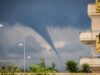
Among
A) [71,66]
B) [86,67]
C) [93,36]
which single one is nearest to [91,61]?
[86,67]

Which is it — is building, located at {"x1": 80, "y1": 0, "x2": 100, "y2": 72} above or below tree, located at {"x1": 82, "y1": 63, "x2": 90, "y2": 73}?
above

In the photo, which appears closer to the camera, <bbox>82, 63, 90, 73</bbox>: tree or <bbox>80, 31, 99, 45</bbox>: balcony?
<bbox>82, 63, 90, 73</bbox>: tree

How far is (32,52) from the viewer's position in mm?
40375

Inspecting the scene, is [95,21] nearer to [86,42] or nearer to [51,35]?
[86,42]

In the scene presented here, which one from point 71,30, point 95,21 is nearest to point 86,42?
point 95,21

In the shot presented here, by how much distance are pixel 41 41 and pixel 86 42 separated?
6693 mm

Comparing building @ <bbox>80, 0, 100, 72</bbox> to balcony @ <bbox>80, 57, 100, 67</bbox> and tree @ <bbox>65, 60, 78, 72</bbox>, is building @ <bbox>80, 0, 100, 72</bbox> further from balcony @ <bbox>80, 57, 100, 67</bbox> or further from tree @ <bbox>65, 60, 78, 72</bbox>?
tree @ <bbox>65, 60, 78, 72</bbox>

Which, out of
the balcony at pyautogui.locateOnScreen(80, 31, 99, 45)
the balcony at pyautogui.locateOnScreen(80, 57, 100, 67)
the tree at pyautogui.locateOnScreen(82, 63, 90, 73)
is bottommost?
the tree at pyautogui.locateOnScreen(82, 63, 90, 73)

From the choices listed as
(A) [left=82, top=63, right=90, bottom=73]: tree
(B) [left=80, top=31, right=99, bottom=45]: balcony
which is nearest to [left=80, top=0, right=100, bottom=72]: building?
(B) [left=80, top=31, right=99, bottom=45]: balcony

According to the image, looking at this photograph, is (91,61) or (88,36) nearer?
(91,61)

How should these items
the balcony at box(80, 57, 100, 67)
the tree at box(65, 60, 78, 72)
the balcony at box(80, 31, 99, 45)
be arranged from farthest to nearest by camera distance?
the balcony at box(80, 31, 99, 45) < the tree at box(65, 60, 78, 72) < the balcony at box(80, 57, 100, 67)

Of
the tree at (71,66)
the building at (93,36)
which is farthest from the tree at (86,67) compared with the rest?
the tree at (71,66)

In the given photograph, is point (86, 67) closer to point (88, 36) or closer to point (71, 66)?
point (71, 66)

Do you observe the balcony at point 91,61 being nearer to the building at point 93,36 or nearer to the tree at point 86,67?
the building at point 93,36
